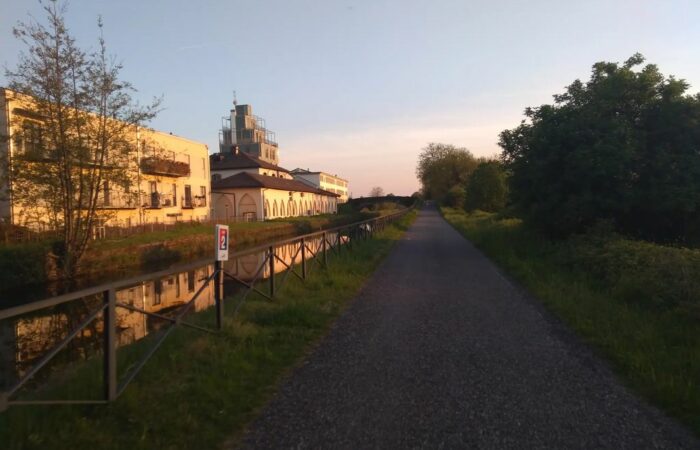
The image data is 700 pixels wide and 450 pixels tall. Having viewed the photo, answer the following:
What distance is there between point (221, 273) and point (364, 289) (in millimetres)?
4255

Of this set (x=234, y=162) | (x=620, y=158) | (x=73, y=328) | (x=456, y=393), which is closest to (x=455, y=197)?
(x=234, y=162)

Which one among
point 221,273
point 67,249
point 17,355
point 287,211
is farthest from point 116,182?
point 287,211

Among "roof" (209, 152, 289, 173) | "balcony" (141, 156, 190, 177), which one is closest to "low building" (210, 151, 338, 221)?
"roof" (209, 152, 289, 173)

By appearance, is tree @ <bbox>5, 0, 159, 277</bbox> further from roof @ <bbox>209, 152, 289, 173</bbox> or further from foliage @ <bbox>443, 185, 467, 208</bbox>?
foliage @ <bbox>443, 185, 467, 208</bbox>

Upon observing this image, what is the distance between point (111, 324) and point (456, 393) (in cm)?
297

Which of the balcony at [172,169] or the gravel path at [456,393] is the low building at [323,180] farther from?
the gravel path at [456,393]

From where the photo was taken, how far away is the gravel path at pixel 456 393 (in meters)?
3.74

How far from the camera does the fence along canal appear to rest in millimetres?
4266

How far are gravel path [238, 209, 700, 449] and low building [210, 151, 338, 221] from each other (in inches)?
1383

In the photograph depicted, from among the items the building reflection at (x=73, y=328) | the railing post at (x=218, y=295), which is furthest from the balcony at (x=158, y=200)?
the railing post at (x=218, y=295)

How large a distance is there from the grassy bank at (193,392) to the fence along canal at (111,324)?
0.54 ft

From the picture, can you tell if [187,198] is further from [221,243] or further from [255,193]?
[221,243]

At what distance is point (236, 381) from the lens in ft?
16.1

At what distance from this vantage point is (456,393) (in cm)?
459
